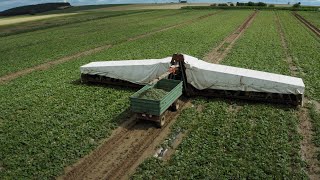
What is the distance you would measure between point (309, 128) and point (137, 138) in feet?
26.0

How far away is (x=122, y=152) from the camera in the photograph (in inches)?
494

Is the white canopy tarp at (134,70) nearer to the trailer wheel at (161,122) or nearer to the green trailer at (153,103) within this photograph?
the green trailer at (153,103)

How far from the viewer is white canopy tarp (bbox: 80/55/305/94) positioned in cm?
1658

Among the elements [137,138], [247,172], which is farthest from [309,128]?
[137,138]

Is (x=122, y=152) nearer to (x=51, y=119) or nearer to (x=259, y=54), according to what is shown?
(x=51, y=119)

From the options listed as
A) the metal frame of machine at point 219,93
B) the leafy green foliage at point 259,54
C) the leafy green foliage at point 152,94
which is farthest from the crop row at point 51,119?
the leafy green foliage at point 259,54

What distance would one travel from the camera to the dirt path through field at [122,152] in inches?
440

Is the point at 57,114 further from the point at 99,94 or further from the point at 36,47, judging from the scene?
the point at 36,47

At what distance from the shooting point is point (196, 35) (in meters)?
44.1

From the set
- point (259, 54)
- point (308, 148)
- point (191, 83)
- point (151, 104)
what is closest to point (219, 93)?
point (191, 83)

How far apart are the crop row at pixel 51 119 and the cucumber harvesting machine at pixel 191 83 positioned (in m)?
1.42

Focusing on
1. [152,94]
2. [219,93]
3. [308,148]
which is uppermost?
[152,94]

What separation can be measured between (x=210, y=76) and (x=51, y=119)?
8.88 metres

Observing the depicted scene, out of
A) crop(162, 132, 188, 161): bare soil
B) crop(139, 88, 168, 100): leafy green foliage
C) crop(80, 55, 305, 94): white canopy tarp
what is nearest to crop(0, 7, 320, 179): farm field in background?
crop(162, 132, 188, 161): bare soil
